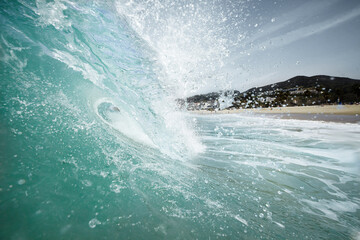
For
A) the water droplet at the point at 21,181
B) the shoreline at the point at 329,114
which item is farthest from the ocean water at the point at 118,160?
the shoreline at the point at 329,114

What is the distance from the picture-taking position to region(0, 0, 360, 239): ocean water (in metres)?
1.66

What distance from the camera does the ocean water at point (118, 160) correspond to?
166 centimetres

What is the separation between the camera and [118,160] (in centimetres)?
274

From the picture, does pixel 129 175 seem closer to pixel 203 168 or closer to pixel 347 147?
pixel 203 168

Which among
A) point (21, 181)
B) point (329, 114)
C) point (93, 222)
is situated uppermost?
point (21, 181)

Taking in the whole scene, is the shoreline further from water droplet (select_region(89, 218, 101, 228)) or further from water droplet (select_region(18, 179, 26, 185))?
water droplet (select_region(18, 179, 26, 185))

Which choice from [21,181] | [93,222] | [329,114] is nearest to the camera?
[93,222]

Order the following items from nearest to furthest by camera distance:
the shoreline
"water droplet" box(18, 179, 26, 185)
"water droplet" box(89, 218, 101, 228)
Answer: "water droplet" box(89, 218, 101, 228), "water droplet" box(18, 179, 26, 185), the shoreline

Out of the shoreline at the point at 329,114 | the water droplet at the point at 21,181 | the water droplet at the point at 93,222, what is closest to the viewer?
the water droplet at the point at 93,222

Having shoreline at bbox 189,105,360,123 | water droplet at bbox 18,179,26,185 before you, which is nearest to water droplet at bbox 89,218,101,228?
water droplet at bbox 18,179,26,185

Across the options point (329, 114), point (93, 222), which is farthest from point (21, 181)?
point (329, 114)

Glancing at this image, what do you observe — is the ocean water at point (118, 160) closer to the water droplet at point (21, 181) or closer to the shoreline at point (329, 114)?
the water droplet at point (21, 181)

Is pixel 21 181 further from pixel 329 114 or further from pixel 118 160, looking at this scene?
pixel 329 114

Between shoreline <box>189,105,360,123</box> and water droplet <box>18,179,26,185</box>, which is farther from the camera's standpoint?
shoreline <box>189,105,360,123</box>
